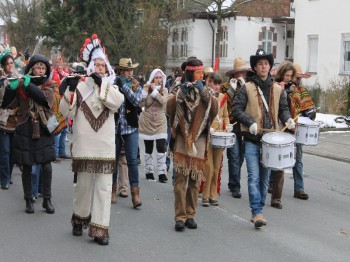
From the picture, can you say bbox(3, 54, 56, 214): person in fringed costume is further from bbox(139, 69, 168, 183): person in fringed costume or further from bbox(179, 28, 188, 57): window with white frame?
bbox(179, 28, 188, 57): window with white frame

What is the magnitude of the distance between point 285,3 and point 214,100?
115 feet

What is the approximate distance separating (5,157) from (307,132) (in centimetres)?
449

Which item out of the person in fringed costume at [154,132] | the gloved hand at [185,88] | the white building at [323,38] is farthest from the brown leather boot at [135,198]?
the white building at [323,38]

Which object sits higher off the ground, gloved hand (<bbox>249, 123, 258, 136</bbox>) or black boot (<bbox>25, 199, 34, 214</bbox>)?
gloved hand (<bbox>249, 123, 258, 136</bbox>)

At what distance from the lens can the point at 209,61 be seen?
151 ft

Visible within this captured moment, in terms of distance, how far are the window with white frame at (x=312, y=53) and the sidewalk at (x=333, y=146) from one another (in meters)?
10.6

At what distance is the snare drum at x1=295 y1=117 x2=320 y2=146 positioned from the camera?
888 cm

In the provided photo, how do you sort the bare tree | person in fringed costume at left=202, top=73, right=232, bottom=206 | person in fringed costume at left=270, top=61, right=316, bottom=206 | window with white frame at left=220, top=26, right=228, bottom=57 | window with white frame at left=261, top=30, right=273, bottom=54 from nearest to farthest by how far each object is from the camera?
person in fringed costume at left=202, top=73, right=232, bottom=206 < person in fringed costume at left=270, top=61, right=316, bottom=206 < window with white frame at left=261, top=30, right=273, bottom=54 < window with white frame at left=220, top=26, right=228, bottom=57 < the bare tree

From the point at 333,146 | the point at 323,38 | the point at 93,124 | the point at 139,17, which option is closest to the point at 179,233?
the point at 93,124

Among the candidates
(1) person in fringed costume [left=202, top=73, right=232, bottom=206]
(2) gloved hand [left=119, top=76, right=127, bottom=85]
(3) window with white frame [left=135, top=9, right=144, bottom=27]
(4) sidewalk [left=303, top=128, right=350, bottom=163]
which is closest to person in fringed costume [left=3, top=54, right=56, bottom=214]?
(2) gloved hand [left=119, top=76, right=127, bottom=85]

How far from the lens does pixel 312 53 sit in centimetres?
3023

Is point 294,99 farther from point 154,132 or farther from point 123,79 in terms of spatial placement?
point 123,79

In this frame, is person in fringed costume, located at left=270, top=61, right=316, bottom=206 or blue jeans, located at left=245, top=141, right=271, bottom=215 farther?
person in fringed costume, located at left=270, top=61, right=316, bottom=206

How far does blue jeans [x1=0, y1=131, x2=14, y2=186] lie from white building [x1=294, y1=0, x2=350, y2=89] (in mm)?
20147
